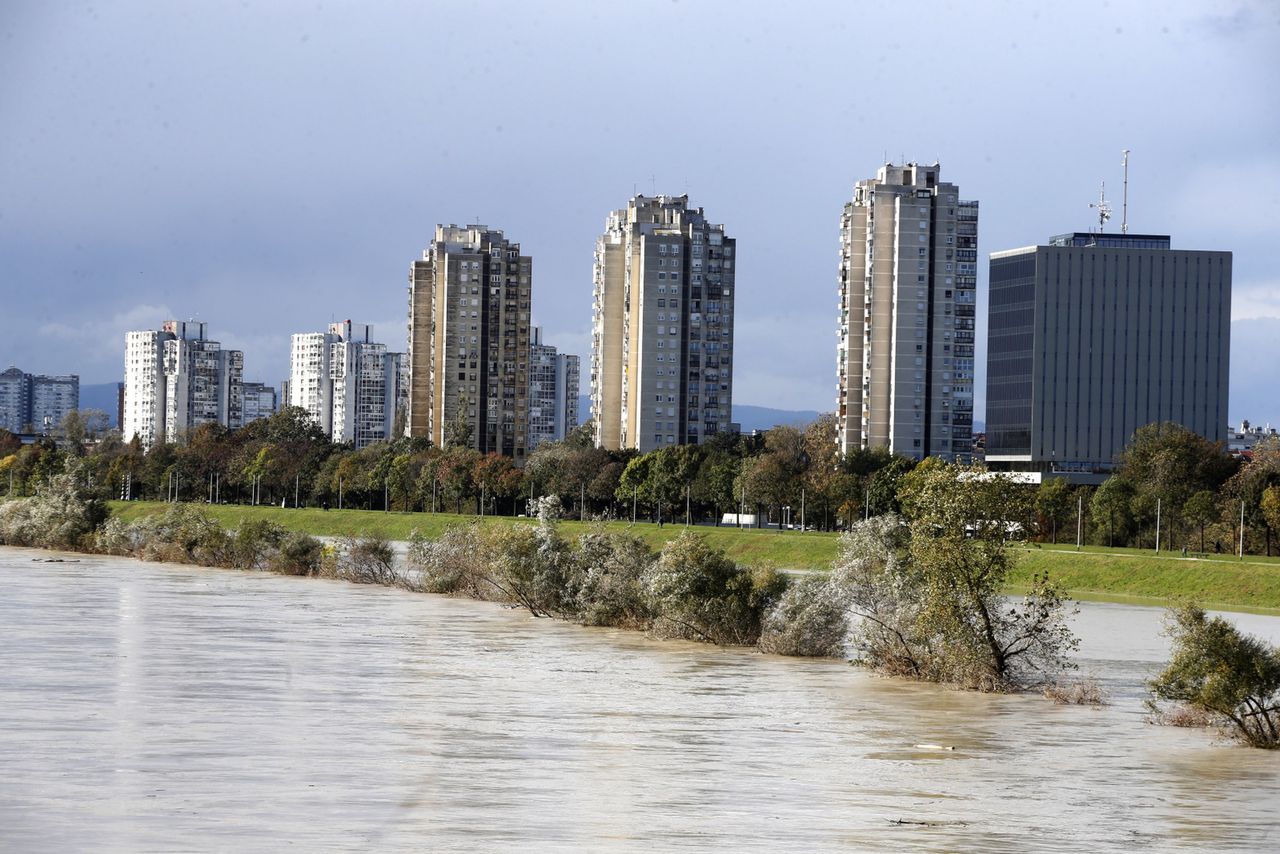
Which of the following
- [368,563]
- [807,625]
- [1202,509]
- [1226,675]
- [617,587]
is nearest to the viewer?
[1226,675]

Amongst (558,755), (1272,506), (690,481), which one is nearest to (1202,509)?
(1272,506)

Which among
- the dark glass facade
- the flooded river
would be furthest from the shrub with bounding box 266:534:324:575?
the dark glass facade

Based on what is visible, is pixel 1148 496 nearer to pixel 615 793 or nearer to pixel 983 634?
pixel 983 634

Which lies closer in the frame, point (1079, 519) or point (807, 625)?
point (807, 625)

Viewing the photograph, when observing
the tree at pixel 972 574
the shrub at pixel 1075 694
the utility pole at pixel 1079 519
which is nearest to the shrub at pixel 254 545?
the utility pole at pixel 1079 519

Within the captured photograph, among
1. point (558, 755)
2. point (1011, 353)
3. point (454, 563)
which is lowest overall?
point (558, 755)

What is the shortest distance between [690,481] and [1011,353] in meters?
60.3

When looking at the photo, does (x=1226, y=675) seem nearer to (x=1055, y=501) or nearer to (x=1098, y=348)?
(x=1055, y=501)

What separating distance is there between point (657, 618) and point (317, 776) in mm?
28746

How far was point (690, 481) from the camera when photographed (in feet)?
461

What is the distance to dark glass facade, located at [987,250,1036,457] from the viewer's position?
183250 mm

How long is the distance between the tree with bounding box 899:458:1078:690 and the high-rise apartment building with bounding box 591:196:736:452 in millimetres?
A: 143326

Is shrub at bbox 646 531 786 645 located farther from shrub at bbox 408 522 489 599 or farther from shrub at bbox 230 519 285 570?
shrub at bbox 230 519 285 570

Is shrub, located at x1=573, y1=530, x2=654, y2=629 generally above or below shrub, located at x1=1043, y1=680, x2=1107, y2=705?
above
